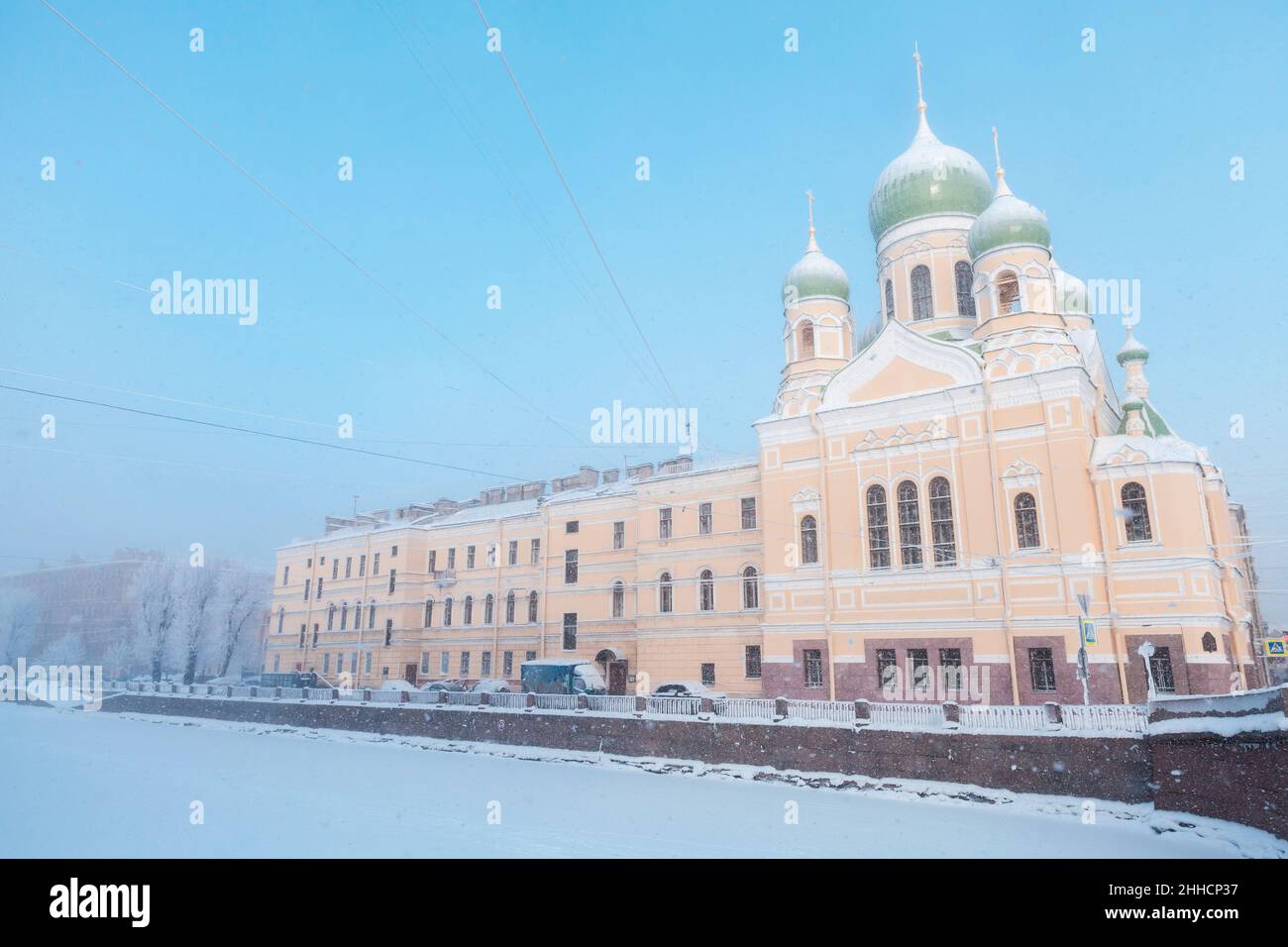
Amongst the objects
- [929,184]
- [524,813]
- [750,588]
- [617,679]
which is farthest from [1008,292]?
[524,813]

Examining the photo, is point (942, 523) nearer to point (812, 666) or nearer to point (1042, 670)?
point (1042, 670)

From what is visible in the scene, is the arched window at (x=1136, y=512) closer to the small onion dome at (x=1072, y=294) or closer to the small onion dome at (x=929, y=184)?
the small onion dome at (x=1072, y=294)

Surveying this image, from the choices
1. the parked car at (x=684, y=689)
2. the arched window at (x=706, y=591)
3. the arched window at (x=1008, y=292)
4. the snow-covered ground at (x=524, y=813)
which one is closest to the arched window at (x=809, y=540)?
the arched window at (x=706, y=591)

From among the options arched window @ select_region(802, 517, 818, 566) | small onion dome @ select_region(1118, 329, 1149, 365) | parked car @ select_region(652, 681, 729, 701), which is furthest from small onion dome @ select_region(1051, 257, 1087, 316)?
parked car @ select_region(652, 681, 729, 701)

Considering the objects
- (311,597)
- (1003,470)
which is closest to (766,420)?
(1003,470)

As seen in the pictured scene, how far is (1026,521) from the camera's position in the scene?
21.5 meters

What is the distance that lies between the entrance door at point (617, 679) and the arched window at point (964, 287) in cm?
1898

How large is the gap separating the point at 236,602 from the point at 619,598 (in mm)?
28641

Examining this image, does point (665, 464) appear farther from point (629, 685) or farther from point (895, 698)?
point (895, 698)

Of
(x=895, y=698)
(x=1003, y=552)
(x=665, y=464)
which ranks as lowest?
(x=895, y=698)

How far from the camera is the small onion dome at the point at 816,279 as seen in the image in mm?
28203

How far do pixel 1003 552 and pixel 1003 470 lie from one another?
241 centimetres

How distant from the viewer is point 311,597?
142 feet

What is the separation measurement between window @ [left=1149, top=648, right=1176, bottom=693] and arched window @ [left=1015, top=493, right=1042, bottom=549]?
389 centimetres
